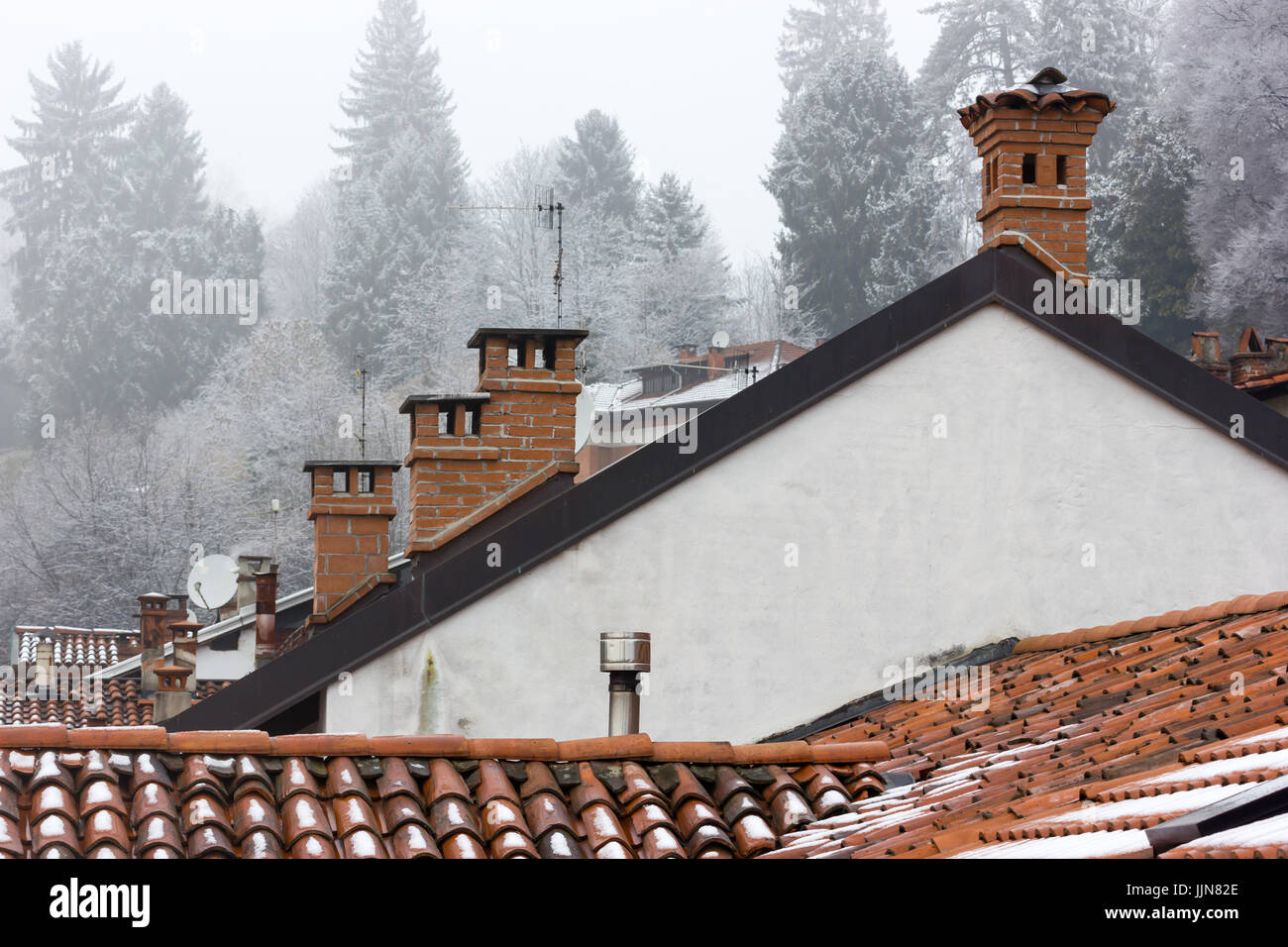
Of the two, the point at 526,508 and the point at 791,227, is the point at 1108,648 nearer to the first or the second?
the point at 526,508

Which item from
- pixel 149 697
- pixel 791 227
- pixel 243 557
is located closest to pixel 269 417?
pixel 791 227

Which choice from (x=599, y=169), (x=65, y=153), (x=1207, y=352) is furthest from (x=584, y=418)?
(x=65, y=153)

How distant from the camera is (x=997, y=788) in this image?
6023 mm

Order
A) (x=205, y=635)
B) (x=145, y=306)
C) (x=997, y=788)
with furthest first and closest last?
1. (x=145, y=306)
2. (x=205, y=635)
3. (x=997, y=788)

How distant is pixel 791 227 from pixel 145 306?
2831 cm

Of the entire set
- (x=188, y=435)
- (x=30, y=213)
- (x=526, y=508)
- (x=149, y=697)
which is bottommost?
(x=149, y=697)

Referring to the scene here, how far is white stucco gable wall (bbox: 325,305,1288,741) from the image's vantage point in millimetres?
9195

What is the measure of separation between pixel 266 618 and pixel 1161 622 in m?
11.9

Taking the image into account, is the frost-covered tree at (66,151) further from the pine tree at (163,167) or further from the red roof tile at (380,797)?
the red roof tile at (380,797)

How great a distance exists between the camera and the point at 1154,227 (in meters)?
47.2

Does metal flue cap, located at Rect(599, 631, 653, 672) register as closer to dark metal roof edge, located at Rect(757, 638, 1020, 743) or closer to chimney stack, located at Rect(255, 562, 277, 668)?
dark metal roof edge, located at Rect(757, 638, 1020, 743)

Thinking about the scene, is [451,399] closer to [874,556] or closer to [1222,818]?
[874,556]
